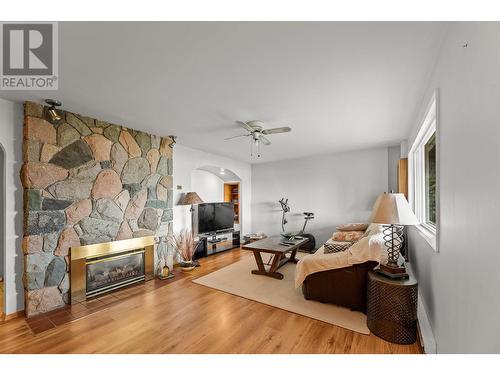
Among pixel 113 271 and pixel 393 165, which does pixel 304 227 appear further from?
pixel 113 271

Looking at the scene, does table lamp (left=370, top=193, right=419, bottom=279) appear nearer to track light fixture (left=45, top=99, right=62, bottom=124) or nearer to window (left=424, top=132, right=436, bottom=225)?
window (left=424, top=132, right=436, bottom=225)

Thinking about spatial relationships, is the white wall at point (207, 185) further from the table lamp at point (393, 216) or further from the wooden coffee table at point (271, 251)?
the table lamp at point (393, 216)

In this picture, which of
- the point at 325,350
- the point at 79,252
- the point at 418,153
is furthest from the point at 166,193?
the point at 418,153

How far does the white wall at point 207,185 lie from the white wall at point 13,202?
376 centimetres

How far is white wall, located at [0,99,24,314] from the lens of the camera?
2.37m

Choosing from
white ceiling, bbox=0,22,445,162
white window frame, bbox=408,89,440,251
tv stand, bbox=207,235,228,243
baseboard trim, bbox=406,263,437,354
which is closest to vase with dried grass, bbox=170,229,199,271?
tv stand, bbox=207,235,228,243

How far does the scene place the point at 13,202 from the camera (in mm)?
2414

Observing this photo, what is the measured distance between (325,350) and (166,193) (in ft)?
10.8

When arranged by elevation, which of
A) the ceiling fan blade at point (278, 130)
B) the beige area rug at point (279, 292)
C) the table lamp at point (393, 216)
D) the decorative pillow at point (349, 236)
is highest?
Answer: the ceiling fan blade at point (278, 130)

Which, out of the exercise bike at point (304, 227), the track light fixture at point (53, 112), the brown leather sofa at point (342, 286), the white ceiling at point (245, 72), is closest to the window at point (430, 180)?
the white ceiling at point (245, 72)

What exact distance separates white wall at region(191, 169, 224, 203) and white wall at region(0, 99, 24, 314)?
3760 millimetres

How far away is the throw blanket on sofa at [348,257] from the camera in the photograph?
2.35 m

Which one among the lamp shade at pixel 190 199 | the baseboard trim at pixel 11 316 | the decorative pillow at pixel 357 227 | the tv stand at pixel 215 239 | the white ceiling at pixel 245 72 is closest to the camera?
the white ceiling at pixel 245 72

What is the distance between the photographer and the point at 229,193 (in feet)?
25.2
